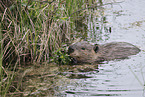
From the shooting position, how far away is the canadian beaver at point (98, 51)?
6.63 meters

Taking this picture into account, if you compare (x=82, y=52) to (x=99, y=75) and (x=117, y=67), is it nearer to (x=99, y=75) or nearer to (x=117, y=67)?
(x=117, y=67)

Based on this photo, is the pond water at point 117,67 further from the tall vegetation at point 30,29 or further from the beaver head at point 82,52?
the tall vegetation at point 30,29

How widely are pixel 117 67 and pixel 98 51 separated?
3.13 feet

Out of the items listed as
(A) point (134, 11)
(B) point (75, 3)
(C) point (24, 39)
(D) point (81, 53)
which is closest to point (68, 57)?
(D) point (81, 53)

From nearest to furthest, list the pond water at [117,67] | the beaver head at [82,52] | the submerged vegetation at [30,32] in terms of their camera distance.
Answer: the pond water at [117,67]
the submerged vegetation at [30,32]
the beaver head at [82,52]

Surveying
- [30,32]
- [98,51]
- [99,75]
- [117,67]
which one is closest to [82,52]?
[98,51]

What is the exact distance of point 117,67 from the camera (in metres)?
6.19

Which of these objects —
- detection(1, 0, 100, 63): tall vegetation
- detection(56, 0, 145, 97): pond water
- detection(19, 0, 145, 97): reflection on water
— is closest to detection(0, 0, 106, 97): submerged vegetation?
detection(1, 0, 100, 63): tall vegetation

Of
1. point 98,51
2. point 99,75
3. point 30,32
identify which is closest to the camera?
point 99,75

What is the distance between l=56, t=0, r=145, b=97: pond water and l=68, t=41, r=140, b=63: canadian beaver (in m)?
0.26

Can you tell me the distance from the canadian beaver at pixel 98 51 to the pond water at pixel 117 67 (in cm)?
26

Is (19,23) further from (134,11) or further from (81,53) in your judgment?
(134,11)

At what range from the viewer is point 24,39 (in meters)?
6.51

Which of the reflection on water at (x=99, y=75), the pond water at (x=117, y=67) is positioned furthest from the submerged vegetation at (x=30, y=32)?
the pond water at (x=117, y=67)
